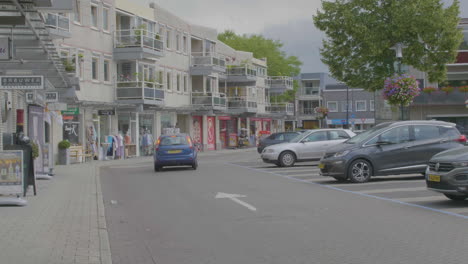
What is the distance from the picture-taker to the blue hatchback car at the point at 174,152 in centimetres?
2594

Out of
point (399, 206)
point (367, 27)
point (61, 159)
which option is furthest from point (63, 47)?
point (399, 206)

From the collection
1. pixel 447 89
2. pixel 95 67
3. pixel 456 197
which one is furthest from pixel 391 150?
pixel 447 89

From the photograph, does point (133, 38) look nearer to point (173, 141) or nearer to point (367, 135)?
point (173, 141)

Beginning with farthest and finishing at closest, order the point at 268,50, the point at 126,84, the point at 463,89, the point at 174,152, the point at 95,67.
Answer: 1. the point at 268,50
2. the point at 463,89
3. the point at 126,84
4. the point at 95,67
5. the point at 174,152

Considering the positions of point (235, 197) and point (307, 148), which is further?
point (307, 148)

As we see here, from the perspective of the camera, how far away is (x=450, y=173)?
37.6ft

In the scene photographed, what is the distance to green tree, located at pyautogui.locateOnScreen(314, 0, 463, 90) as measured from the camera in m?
34.4

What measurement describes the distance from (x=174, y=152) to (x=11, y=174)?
12.5 meters

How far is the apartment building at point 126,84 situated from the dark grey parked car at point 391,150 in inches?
358

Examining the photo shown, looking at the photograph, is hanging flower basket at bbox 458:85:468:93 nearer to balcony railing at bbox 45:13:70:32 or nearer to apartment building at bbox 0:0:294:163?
apartment building at bbox 0:0:294:163

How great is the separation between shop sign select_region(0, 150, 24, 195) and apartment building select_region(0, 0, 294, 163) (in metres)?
6.41

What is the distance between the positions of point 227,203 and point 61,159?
76.8ft

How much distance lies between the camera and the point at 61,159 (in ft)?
114

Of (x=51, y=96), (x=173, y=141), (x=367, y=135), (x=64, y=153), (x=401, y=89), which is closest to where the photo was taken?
(x=367, y=135)
